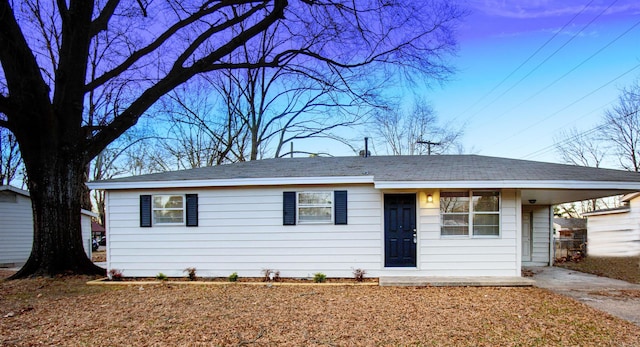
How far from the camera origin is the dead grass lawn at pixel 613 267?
9831 mm

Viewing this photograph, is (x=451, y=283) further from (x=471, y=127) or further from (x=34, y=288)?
(x=471, y=127)

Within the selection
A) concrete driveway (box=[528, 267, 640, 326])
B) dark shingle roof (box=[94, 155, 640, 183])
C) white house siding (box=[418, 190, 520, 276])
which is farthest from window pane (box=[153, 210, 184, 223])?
concrete driveway (box=[528, 267, 640, 326])

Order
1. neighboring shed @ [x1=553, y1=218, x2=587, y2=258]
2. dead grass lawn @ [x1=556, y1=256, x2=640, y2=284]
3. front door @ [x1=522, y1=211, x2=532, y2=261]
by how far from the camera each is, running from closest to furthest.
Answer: dead grass lawn @ [x1=556, y1=256, x2=640, y2=284]
front door @ [x1=522, y1=211, x2=532, y2=261]
neighboring shed @ [x1=553, y1=218, x2=587, y2=258]

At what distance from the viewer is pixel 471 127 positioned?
1022 inches

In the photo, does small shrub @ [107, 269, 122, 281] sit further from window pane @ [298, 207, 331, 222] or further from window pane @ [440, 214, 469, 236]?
window pane @ [440, 214, 469, 236]

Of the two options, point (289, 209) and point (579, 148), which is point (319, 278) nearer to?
point (289, 209)

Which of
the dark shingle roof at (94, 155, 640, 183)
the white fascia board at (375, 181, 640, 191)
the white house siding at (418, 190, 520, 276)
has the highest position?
the dark shingle roof at (94, 155, 640, 183)

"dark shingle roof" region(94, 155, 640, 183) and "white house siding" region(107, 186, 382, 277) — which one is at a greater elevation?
"dark shingle roof" region(94, 155, 640, 183)

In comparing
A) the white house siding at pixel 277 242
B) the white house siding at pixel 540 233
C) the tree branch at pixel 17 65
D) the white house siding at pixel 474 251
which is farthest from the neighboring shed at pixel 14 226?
the white house siding at pixel 540 233

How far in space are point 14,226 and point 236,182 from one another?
1308cm

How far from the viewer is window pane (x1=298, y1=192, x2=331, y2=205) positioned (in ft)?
30.0

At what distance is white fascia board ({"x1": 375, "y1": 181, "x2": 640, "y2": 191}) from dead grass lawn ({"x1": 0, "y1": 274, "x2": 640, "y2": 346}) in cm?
219

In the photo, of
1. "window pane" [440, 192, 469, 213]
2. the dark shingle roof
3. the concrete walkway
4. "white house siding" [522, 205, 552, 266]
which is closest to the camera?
the concrete walkway

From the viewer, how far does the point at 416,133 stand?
2598 cm
